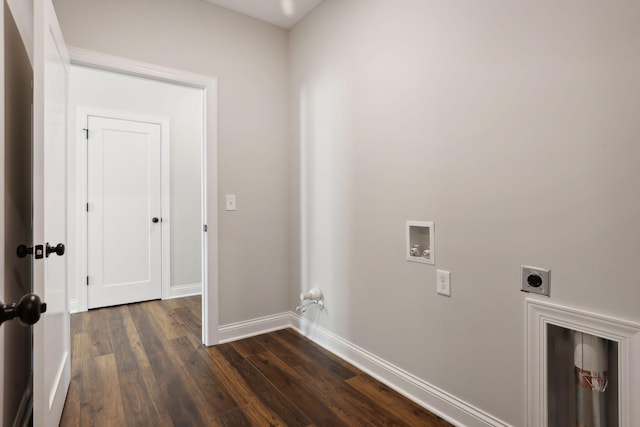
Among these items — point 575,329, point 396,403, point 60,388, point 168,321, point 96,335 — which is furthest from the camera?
point 168,321

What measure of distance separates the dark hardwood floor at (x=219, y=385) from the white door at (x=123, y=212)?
0.91m

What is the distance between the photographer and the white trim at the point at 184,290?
401cm

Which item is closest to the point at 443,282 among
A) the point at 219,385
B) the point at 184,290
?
the point at 219,385

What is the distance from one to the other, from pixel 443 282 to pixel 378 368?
772 millimetres

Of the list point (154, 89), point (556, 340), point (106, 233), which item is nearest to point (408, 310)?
point (556, 340)

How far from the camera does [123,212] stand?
3797 millimetres

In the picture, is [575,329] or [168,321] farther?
[168,321]

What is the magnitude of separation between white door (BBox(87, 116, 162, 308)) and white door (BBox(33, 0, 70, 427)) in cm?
188

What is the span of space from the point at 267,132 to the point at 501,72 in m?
1.86

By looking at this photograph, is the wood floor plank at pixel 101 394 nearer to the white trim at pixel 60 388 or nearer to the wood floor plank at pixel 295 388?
the white trim at pixel 60 388

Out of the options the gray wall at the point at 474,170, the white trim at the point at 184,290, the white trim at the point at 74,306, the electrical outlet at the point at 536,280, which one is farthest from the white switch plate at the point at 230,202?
the white trim at the point at 74,306

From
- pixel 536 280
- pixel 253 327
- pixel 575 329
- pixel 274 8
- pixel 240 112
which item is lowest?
pixel 253 327

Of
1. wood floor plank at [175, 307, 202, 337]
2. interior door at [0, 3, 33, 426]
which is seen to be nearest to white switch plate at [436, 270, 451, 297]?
interior door at [0, 3, 33, 426]

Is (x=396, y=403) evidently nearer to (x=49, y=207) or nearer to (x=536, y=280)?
(x=536, y=280)
